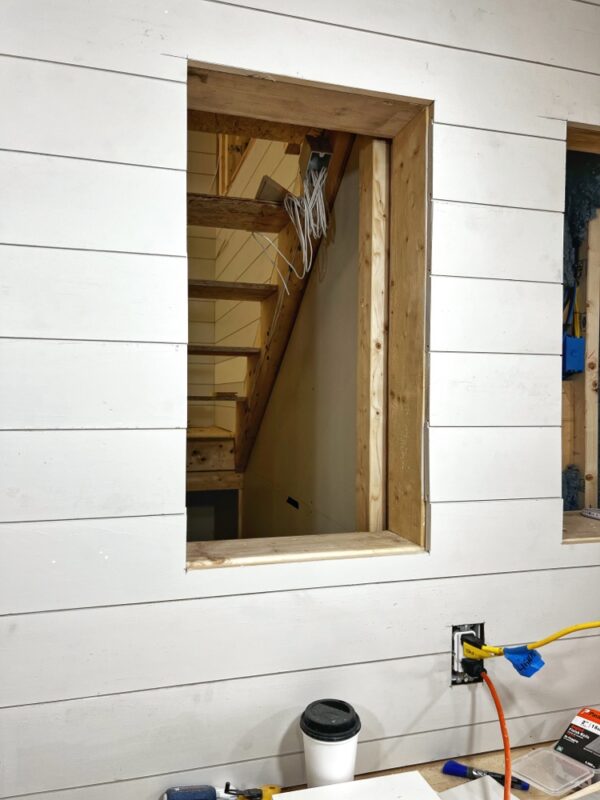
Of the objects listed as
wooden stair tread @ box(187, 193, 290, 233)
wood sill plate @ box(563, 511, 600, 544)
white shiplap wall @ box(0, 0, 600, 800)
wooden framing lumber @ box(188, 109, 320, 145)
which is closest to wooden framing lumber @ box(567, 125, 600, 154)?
white shiplap wall @ box(0, 0, 600, 800)

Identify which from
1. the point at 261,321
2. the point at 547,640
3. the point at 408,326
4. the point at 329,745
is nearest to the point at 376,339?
the point at 408,326

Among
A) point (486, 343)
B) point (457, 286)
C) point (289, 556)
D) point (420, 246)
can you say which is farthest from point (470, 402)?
point (289, 556)

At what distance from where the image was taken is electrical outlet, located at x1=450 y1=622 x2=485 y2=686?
1403mm

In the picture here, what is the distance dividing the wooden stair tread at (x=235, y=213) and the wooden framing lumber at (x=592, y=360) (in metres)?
1.03

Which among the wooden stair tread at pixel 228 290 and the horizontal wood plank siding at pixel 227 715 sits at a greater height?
the wooden stair tread at pixel 228 290

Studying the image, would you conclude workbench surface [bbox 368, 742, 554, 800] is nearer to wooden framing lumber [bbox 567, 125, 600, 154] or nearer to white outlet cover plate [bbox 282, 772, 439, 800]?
white outlet cover plate [bbox 282, 772, 439, 800]

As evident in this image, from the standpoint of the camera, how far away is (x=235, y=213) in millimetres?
2088

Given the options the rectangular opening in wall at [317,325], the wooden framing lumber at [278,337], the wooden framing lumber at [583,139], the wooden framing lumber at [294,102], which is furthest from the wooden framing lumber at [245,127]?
the wooden framing lumber at [583,139]

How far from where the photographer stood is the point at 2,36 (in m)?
1.12

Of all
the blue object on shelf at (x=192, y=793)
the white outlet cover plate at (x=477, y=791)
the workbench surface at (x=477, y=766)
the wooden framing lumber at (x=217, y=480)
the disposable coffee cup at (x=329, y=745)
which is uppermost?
the wooden framing lumber at (x=217, y=480)

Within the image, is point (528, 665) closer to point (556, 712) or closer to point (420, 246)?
point (556, 712)

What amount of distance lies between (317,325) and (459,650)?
1291mm

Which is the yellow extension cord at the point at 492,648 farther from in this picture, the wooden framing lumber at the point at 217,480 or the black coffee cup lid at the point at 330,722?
the wooden framing lumber at the point at 217,480

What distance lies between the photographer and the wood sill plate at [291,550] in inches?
50.1
